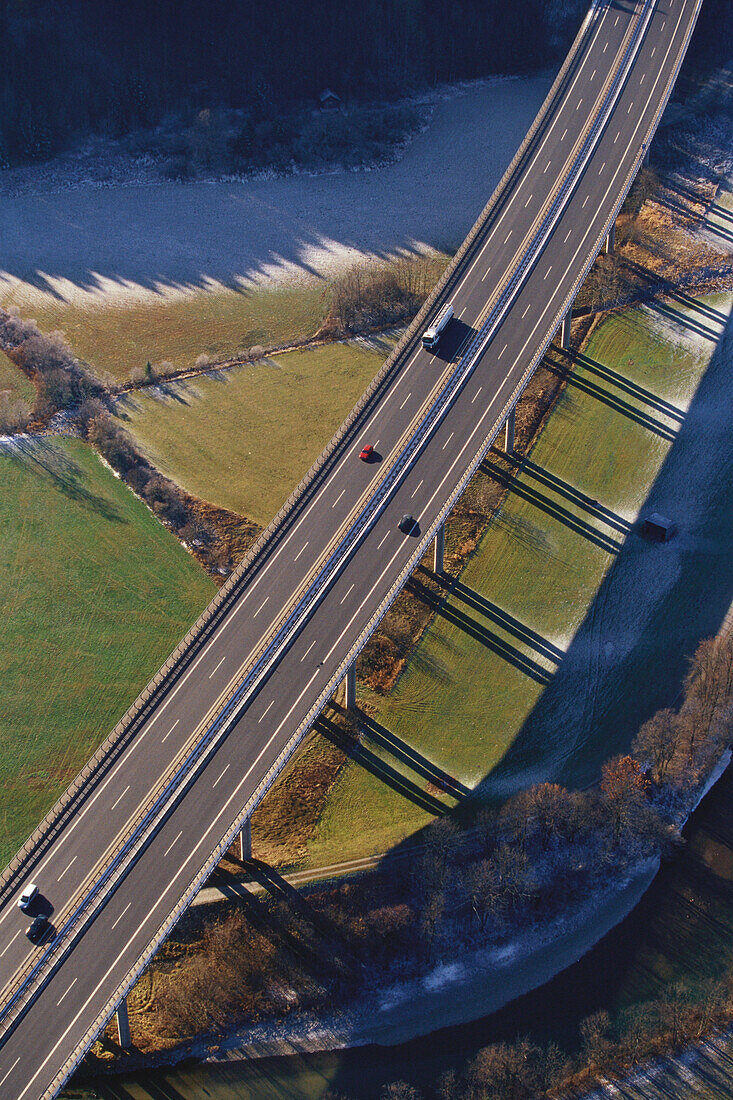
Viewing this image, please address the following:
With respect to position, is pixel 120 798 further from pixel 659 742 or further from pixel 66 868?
pixel 659 742

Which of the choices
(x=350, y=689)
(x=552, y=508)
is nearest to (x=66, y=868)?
(x=350, y=689)

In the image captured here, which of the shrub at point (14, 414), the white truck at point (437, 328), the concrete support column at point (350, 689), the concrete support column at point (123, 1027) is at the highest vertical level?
the white truck at point (437, 328)

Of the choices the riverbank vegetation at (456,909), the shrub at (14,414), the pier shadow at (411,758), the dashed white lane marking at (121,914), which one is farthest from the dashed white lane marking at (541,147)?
the dashed white lane marking at (121,914)

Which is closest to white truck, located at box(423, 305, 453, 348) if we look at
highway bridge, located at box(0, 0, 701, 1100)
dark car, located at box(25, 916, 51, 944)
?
highway bridge, located at box(0, 0, 701, 1100)

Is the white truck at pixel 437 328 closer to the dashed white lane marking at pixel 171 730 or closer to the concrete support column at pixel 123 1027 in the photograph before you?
the dashed white lane marking at pixel 171 730

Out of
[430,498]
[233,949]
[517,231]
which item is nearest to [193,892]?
[233,949]

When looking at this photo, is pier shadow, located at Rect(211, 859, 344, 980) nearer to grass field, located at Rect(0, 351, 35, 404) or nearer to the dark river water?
the dark river water

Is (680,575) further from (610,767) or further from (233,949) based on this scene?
(233,949)
